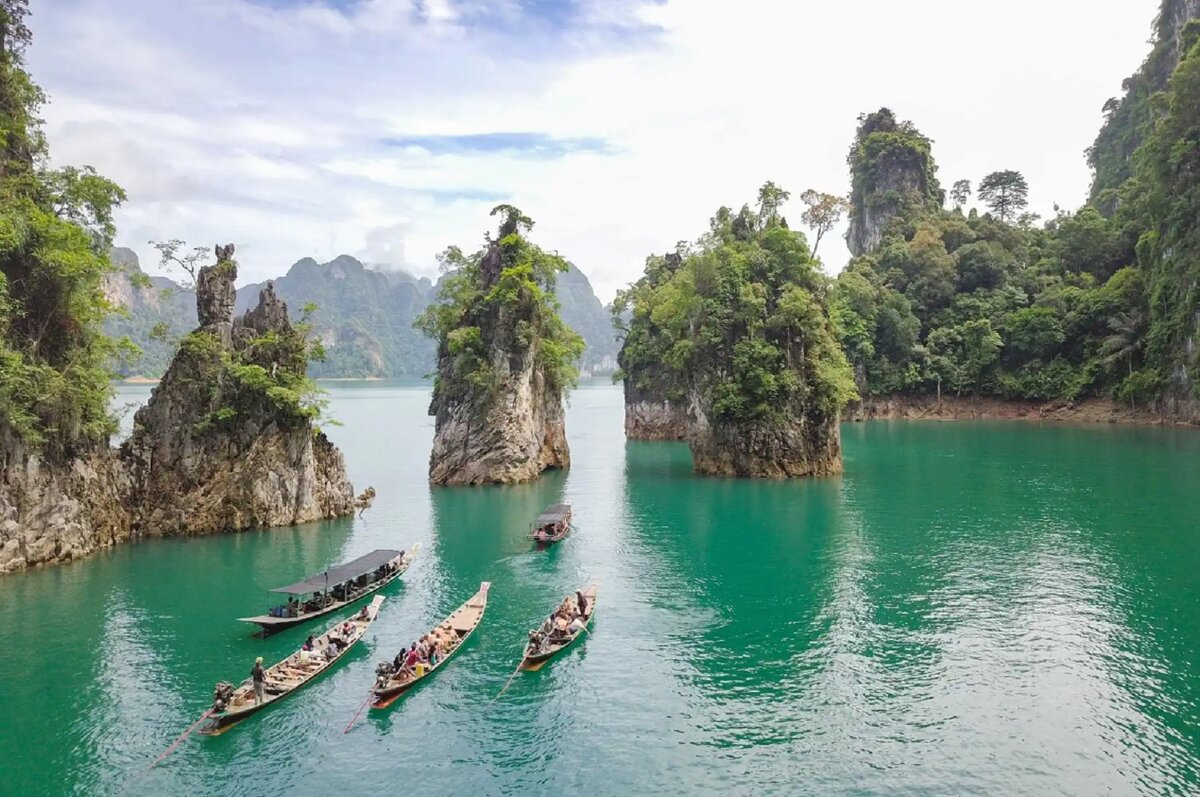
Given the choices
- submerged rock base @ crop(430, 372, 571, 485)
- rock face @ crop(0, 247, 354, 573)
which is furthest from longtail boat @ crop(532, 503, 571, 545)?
submerged rock base @ crop(430, 372, 571, 485)

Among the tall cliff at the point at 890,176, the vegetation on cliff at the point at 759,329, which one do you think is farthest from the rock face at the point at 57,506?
the tall cliff at the point at 890,176

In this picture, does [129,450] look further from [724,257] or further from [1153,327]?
[1153,327]

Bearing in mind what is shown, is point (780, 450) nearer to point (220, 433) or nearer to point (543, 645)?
point (543, 645)

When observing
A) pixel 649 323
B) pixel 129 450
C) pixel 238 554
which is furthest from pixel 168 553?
pixel 649 323

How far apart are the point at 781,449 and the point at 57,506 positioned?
45.9 m

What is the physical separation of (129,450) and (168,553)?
275 inches

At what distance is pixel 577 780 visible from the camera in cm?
1955

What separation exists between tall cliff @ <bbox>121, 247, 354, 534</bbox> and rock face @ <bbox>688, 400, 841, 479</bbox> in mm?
31678

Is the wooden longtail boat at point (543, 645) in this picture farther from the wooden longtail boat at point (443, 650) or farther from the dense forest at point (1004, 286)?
the dense forest at point (1004, 286)

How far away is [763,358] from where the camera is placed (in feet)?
195

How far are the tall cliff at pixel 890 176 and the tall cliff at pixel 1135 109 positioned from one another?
76.3 feet

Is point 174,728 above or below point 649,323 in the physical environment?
below

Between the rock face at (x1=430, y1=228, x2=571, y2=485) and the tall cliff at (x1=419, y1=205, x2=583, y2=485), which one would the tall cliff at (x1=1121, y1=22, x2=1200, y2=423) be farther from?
the rock face at (x1=430, y1=228, x2=571, y2=485)

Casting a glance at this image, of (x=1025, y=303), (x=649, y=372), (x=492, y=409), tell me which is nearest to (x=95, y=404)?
(x=492, y=409)
